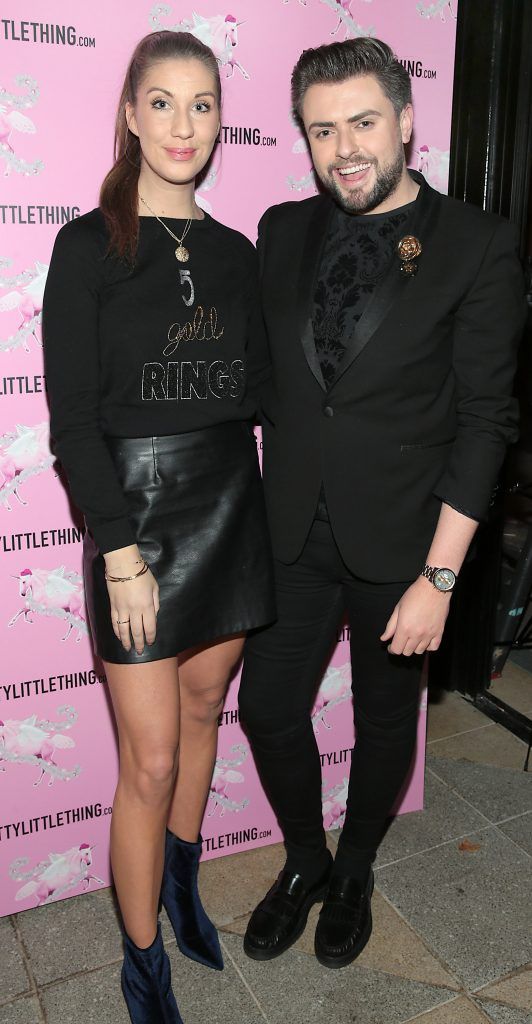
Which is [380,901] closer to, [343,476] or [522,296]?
[343,476]

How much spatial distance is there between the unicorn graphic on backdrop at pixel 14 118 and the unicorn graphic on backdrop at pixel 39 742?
129cm

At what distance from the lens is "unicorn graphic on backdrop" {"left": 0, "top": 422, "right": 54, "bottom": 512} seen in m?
2.04

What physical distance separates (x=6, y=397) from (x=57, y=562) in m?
0.42

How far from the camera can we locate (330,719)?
2578 mm

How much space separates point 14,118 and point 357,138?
2.37ft

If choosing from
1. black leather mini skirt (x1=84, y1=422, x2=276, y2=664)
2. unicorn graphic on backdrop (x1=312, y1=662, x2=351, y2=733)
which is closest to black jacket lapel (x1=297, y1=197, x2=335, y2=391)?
black leather mini skirt (x1=84, y1=422, x2=276, y2=664)

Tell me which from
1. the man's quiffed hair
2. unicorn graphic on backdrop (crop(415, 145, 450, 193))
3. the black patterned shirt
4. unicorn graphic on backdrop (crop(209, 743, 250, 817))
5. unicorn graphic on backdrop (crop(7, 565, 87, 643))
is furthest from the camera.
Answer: unicorn graphic on backdrop (crop(209, 743, 250, 817))

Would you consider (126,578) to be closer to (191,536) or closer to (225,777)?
(191,536)

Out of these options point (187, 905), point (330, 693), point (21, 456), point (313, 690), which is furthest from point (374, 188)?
point (187, 905)

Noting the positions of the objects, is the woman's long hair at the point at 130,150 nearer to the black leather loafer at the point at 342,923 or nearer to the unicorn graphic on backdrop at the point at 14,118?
the unicorn graphic on backdrop at the point at 14,118

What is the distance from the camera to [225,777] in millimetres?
2500

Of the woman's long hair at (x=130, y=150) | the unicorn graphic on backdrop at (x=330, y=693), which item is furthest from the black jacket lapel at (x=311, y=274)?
the unicorn graphic on backdrop at (x=330, y=693)

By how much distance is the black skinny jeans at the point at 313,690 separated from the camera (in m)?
1.99

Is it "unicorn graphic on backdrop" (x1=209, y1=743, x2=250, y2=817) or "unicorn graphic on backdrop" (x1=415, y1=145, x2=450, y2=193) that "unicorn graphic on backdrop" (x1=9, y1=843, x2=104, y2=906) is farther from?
"unicorn graphic on backdrop" (x1=415, y1=145, x2=450, y2=193)
